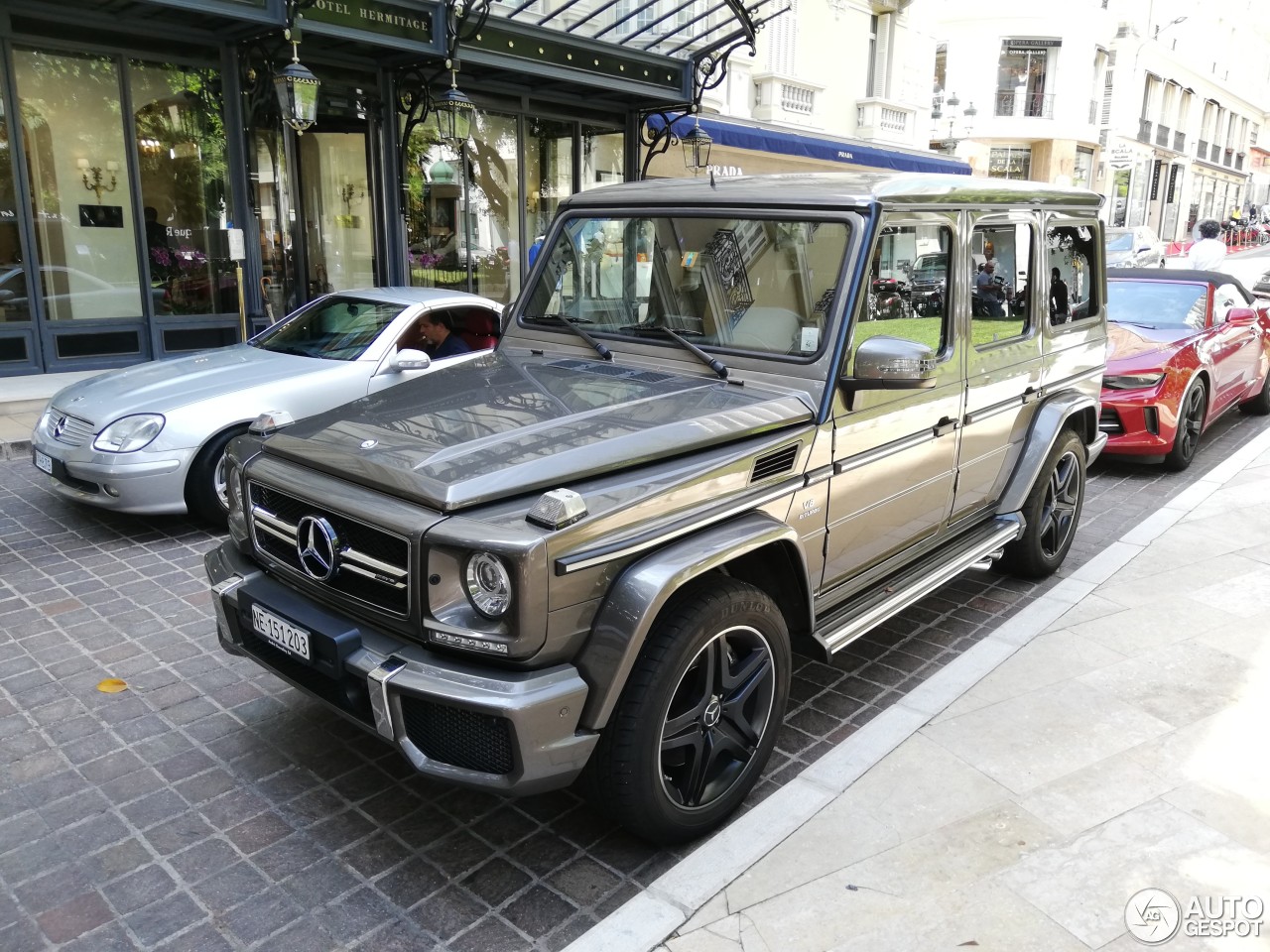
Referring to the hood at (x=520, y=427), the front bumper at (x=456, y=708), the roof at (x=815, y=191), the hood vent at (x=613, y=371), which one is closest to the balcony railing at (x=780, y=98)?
the roof at (x=815, y=191)

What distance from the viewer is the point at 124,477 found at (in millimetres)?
5633

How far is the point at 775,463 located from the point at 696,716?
0.89 meters

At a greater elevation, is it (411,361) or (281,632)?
(411,361)

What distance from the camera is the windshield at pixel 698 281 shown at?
3.59 m

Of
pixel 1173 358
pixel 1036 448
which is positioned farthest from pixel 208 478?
pixel 1173 358

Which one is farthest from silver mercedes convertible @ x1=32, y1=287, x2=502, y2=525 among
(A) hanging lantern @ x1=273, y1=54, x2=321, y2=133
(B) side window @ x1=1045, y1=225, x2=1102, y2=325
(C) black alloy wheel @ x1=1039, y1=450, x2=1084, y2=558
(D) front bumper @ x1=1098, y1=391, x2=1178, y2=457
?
(D) front bumper @ x1=1098, y1=391, x2=1178, y2=457

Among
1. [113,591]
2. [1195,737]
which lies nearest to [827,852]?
[1195,737]

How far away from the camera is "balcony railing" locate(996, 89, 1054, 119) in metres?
35.3

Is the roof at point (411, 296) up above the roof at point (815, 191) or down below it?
below

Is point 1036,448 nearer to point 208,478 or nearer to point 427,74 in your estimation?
point 208,478

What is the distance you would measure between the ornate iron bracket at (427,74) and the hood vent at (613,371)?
26.2 ft

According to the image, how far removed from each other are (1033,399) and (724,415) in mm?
2553

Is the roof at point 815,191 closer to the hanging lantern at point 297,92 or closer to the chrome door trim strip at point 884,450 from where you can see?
the chrome door trim strip at point 884,450

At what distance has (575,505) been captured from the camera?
2.58 m
